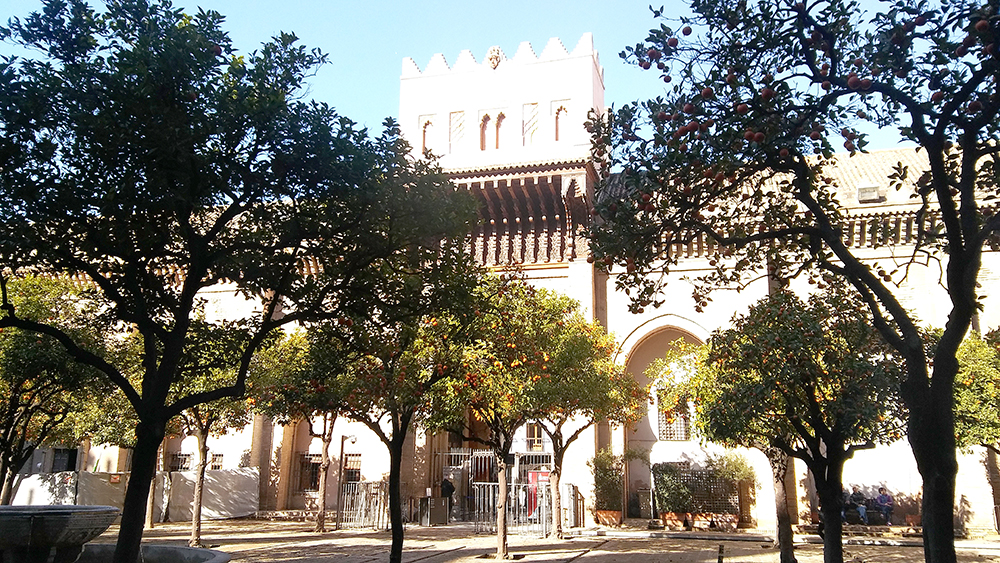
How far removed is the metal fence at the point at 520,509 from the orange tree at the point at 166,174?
38.7 feet

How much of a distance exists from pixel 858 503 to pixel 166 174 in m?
21.5

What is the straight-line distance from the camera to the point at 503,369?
14.1 meters

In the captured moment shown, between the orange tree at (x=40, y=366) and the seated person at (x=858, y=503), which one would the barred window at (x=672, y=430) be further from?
the orange tree at (x=40, y=366)

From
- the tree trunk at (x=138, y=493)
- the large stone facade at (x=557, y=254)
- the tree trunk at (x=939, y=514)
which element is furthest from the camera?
the large stone facade at (x=557, y=254)

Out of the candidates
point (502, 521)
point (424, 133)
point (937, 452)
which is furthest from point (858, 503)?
point (937, 452)

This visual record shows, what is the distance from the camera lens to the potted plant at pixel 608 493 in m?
22.7

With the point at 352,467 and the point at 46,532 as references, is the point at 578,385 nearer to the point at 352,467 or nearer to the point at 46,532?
the point at 46,532

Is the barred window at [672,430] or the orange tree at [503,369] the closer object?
the orange tree at [503,369]

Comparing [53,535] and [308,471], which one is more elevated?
[308,471]

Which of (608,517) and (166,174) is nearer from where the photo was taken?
(166,174)

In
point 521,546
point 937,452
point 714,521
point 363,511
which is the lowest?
point 521,546

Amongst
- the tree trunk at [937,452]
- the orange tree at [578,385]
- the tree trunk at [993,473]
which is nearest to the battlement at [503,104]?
the orange tree at [578,385]

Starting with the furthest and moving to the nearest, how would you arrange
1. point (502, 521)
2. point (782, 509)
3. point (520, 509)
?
point (520, 509)
point (502, 521)
point (782, 509)

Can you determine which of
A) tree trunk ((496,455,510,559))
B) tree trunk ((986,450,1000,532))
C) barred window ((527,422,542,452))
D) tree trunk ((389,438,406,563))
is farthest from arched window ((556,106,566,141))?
tree trunk ((389,438,406,563))
